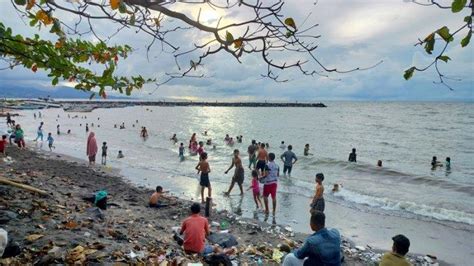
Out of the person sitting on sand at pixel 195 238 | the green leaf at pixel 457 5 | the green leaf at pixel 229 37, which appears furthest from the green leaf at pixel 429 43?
the person sitting on sand at pixel 195 238

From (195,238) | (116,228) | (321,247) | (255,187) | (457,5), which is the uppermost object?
(457,5)

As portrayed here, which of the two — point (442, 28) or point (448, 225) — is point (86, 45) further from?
point (448, 225)

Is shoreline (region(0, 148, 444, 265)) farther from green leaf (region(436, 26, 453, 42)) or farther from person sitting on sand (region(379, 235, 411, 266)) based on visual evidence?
green leaf (region(436, 26, 453, 42))

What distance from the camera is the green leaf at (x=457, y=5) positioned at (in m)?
1.78

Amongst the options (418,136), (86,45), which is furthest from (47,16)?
(418,136)

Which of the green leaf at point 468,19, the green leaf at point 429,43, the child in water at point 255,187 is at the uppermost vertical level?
the green leaf at point 468,19

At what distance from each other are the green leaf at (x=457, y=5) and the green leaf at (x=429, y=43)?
0.72ft

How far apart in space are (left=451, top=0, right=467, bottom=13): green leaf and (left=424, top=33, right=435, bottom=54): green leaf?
22 cm

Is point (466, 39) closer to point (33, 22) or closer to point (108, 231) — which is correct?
point (33, 22)

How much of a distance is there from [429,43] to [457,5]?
27 centimetres

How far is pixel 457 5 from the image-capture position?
5.87 ft

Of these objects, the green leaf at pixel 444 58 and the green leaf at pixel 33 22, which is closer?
the green leaf at pixel 444 58

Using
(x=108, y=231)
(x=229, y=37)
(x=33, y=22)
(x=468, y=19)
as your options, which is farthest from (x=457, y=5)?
(x=108, y=231)

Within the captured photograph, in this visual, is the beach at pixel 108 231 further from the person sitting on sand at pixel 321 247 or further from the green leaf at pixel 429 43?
the green leaf at pixel 429 43
